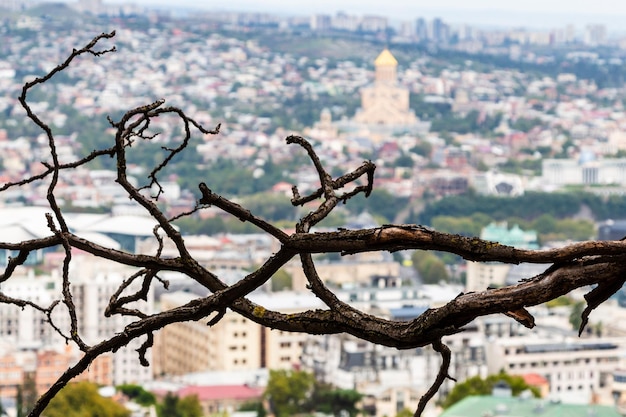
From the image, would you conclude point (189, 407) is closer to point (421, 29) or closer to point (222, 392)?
point (222, 392)

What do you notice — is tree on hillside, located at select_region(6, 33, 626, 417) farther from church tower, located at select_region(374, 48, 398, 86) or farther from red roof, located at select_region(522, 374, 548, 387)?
church tower, located at select_region(374, 48, 398, 86)

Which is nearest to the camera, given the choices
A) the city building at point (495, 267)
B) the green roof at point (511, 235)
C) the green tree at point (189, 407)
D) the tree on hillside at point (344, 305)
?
the tree on hillside at point (344, 305)

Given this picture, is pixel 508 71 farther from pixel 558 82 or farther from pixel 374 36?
pixel 374 36

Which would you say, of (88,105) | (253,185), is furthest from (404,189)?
(88,105)

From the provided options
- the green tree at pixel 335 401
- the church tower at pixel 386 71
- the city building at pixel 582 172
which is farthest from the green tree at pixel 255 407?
the church tower at pixel 386 71

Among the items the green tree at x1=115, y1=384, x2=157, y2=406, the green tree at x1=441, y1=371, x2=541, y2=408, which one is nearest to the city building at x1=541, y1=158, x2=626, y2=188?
the green tree at x1=115, y1=384, x2=157, y2=406

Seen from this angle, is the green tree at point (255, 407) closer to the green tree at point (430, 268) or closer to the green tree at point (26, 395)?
the green tree at point (26, 395)
